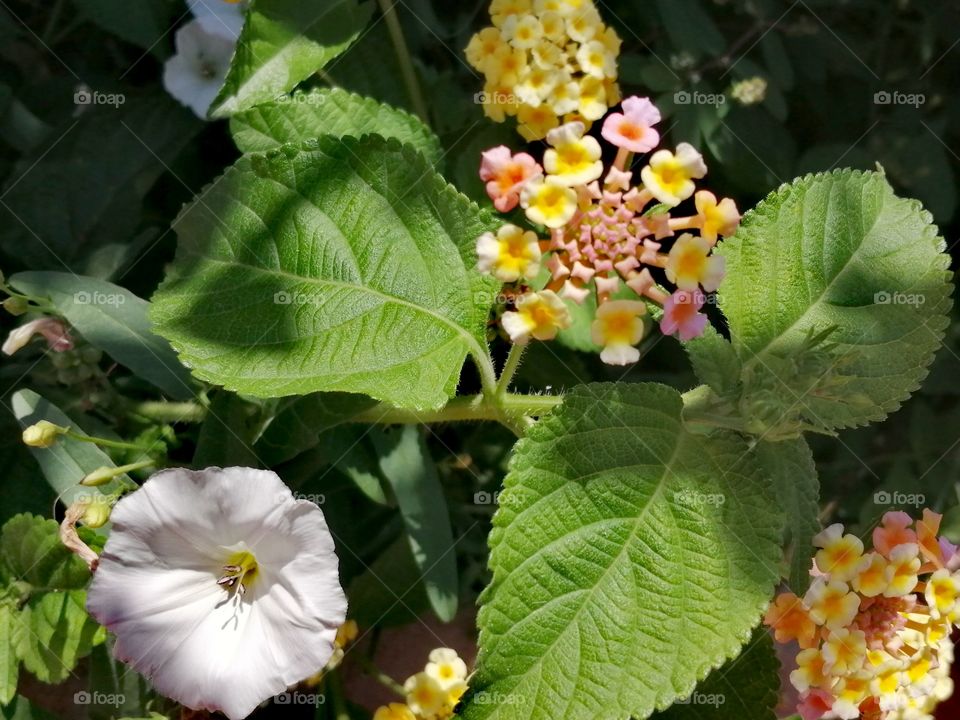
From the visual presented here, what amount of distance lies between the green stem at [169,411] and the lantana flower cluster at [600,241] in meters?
0.57

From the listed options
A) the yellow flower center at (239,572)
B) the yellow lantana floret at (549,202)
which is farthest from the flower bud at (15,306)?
the yellow lantana floret at (549,202)

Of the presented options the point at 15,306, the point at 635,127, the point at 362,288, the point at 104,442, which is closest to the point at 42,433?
the point at 104,442

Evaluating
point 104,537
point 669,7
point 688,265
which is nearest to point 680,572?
point 688,265

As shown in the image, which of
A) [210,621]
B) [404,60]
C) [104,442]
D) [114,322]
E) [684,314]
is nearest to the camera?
[684,314]

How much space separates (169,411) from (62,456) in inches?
6.8

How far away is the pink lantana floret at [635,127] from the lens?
3.57 feet

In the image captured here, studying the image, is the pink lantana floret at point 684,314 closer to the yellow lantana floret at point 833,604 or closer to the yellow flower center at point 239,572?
the yellow lantana floret at point 833,604

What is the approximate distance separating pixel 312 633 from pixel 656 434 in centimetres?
43

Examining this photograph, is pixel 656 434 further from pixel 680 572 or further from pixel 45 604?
pixel 45 604

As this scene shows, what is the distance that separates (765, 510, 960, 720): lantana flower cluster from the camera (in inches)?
43.7

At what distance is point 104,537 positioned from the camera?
4.16ft

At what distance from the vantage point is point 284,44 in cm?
137

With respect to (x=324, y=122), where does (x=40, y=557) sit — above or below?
below

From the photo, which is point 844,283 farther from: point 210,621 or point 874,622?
point 210,621
